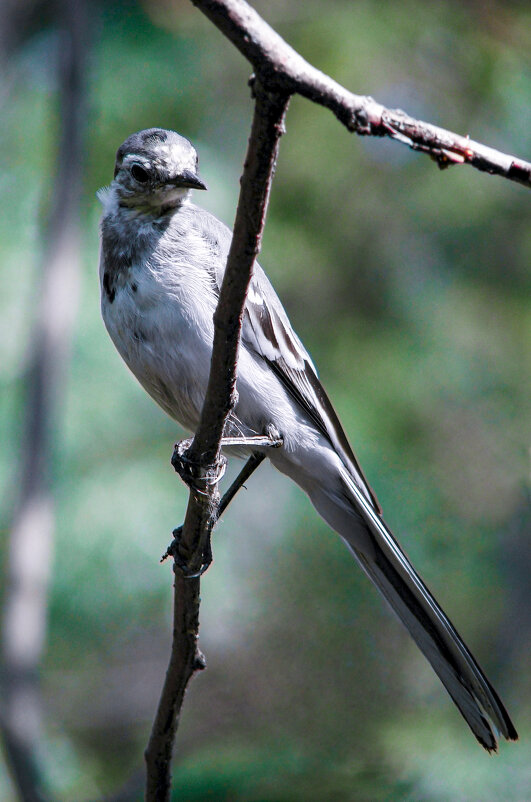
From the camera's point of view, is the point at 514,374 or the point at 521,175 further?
the point at 514,374

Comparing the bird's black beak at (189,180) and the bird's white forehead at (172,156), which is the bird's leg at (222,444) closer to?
the bird's black beak at (189,180)

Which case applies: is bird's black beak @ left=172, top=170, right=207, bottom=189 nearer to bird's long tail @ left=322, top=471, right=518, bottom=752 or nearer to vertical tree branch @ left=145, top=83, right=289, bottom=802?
vertical tree branch @ left=145, top=83, right=289, bottom=802

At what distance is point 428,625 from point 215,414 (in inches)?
51.5

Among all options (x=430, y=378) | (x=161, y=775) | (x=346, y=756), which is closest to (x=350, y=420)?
(x=430, y=378)

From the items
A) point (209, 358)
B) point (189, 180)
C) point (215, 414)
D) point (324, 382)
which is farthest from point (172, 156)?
point (324, 382)

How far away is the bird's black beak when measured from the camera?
9.86ft

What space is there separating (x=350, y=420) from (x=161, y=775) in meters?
2.81

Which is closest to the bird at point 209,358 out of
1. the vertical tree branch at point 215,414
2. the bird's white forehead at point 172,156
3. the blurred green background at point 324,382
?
the bird's white forehead at point 172,156

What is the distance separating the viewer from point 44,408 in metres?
4.62

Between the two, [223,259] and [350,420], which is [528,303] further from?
[223,259]

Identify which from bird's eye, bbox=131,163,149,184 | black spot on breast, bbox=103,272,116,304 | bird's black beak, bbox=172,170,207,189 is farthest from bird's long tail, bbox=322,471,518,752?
bird's eye, bbox=131,163,149,184

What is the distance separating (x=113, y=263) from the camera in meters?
3.16

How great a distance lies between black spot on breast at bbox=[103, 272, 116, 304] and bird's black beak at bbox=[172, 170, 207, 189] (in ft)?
1.46

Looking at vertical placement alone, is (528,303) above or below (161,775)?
above
